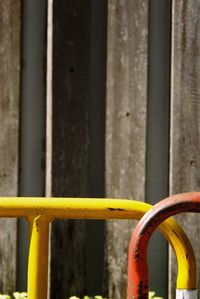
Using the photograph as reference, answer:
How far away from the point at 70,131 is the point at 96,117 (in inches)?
7.7

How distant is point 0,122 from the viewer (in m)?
3.88

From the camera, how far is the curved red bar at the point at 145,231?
2197 mm

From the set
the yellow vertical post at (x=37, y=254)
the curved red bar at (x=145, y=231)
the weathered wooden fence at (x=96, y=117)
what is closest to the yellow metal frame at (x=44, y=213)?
the yellow vertical post at (x=37, y=254)

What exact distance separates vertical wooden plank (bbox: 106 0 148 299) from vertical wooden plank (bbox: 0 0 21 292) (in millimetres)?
495

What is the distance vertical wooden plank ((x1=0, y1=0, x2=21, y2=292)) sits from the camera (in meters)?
3.87

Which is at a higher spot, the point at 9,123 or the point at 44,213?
the point at 9,123

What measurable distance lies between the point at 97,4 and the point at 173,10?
1.37 ft

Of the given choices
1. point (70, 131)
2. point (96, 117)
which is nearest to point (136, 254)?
point (70, 131)

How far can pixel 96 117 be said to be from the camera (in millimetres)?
3920

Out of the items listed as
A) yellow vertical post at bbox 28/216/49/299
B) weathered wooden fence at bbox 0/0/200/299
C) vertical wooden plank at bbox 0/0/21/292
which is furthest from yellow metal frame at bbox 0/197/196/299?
vertical wooden plank at bbox 0/0/21/292

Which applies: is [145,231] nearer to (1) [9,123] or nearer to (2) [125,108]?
(2) [125,108]

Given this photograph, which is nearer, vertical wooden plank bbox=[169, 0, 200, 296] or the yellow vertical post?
the yellow vertical post

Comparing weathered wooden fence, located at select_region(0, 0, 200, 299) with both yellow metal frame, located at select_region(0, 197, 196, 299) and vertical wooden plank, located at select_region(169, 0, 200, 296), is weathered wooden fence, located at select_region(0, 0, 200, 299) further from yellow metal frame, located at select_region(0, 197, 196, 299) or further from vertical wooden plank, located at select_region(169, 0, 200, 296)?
yellow metal frame, located at select_region(0, 197, 196, 299)

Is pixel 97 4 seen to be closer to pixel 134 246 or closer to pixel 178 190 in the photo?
pixel 178 190
